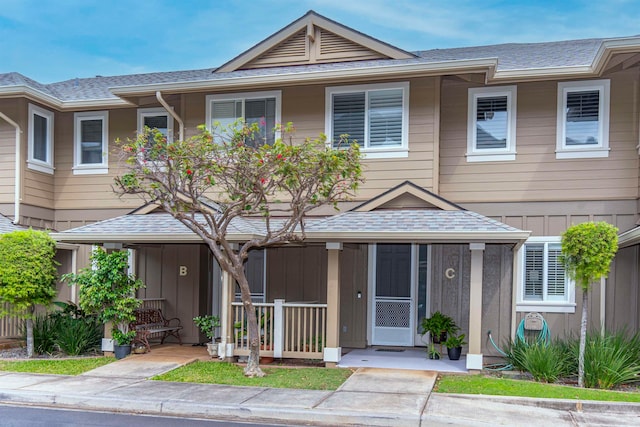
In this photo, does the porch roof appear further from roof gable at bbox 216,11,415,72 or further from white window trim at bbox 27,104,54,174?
roof gable at bbox 216,11,415,72

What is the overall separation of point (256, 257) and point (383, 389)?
530cm

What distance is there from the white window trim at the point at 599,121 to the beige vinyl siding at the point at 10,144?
37.6 feet

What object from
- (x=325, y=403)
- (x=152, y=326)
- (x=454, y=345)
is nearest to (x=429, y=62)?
(x=454, y=345)

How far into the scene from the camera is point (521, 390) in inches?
333

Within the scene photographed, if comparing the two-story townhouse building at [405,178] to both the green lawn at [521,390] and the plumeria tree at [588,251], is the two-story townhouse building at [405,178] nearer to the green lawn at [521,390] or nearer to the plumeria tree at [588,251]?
the plumeria tree at [588,251]

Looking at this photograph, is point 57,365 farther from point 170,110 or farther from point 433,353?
point 433,353

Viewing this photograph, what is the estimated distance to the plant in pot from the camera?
1130 centimetres

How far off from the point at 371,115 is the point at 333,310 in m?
4.11

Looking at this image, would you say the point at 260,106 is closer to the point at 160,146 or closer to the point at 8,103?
the point at 160,146

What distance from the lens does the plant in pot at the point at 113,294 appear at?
37.1ft

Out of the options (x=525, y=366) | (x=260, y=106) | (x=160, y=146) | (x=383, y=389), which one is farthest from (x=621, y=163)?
(x=160, y=146)

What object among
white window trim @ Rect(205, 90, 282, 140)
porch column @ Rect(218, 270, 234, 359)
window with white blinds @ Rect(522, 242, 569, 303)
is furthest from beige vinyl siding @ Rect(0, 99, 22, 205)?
window with white blinds @ Rect(522, 242, 569, 303)

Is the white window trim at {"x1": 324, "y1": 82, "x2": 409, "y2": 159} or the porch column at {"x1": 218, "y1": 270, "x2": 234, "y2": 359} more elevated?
the white window trim at {"x1": 324, "y1": 82, "x2": 409, "y2": 159}

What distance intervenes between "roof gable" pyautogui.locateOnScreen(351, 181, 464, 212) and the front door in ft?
4.40
